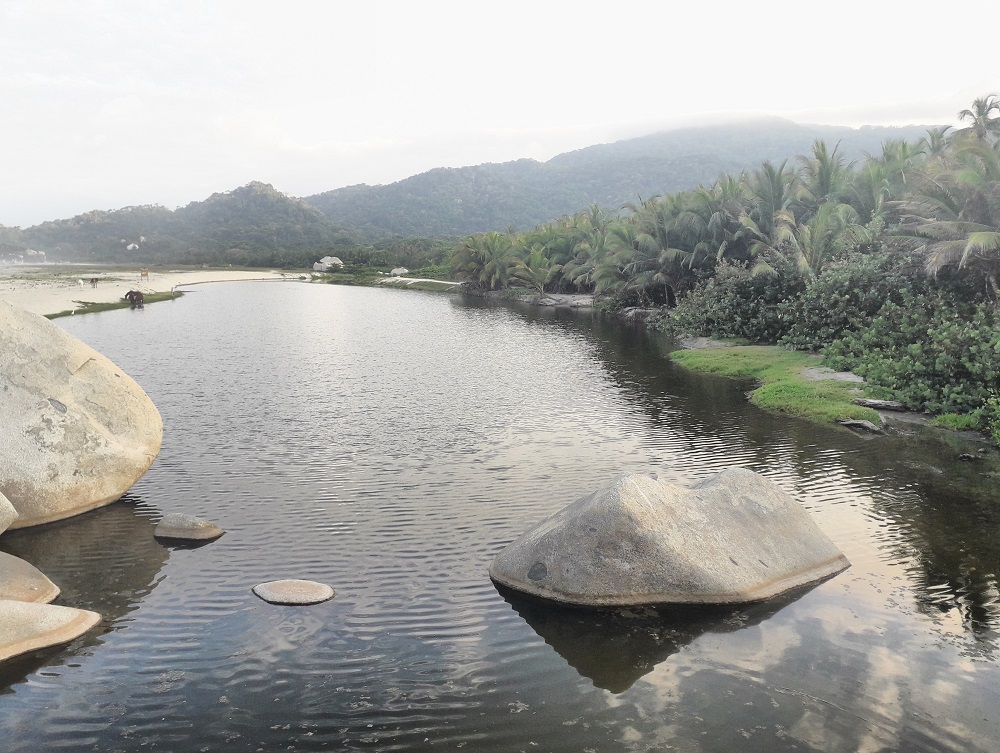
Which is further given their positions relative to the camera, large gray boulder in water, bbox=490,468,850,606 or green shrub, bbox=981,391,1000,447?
green shrub, bbox=981,391,1000,447

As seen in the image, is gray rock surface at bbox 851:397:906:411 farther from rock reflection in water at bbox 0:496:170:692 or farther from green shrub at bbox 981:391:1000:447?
rock reflection in water at bbox 0:496:170:692

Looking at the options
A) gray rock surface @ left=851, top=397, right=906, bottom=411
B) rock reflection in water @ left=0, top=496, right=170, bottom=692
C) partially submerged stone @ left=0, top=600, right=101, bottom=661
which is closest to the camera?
partially submerged stone @ left=0, top=600, right=101, bottom=661

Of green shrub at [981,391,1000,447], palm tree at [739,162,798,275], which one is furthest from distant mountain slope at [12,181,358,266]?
green shrub at [981,391,1000,447]

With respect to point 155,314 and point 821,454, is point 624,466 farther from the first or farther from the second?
point 155,314

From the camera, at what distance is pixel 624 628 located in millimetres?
8891

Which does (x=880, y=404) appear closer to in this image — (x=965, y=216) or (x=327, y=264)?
(x=965, y=216)

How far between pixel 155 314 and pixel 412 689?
1804 inches

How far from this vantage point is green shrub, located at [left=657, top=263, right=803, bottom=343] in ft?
109

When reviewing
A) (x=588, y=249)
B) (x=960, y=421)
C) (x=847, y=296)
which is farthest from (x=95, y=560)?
(x=588, y=249)

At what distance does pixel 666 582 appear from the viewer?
940 cm

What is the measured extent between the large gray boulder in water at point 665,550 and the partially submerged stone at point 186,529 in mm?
4635

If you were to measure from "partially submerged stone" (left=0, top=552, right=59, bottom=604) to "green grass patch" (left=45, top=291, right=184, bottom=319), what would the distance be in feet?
126

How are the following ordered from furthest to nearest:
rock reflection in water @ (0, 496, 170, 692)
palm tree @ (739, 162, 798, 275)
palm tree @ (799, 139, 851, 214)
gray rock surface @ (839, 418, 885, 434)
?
palm tree @ (799, 139, 851, 214) < palm tree @ (739, 162, 798, 275) < gray rock surface @ (839, 418, 885, 434) < rock reflection in water @ (0, 496, 170, 692)

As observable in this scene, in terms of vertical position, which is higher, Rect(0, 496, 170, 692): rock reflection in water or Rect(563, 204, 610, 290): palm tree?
Rect(563, 204, 610, 290): palm tree
